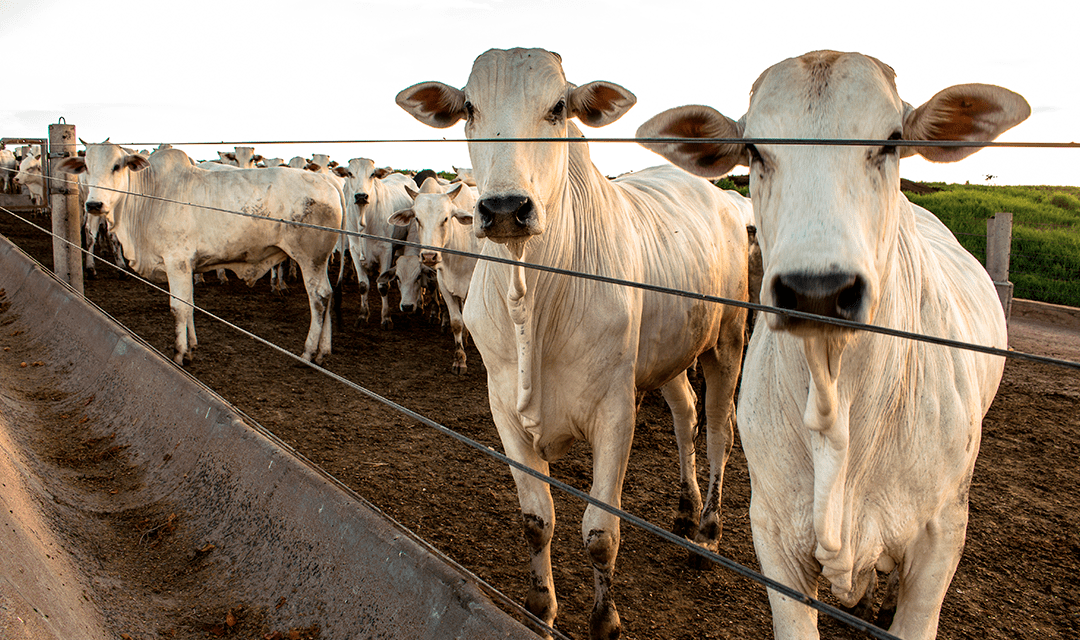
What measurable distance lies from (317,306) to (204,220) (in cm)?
137

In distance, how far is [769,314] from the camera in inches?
58.7

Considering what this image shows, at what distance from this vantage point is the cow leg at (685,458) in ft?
12.5

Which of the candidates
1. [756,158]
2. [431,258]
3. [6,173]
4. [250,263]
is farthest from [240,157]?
[756,158]

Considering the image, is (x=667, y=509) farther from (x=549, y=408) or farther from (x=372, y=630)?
(x=372, y=630)

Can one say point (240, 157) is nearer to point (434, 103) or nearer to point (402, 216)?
point (402, 216)

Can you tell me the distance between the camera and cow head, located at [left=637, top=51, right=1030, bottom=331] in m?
1.34

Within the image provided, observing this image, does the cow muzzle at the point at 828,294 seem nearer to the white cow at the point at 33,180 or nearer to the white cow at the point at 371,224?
the white cow at the point at 371,224

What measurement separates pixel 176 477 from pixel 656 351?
2.10 m

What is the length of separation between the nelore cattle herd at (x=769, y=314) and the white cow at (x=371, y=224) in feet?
18.2

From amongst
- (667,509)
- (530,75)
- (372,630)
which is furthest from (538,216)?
(667,509)

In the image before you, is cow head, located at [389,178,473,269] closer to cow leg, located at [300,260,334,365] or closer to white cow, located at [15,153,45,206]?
cow leg, located at [300,260,334,365]

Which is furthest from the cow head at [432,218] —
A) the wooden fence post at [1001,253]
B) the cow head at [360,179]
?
the wooden fence post at [1001,253]

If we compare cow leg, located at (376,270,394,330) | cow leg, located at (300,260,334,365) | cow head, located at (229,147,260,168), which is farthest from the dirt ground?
cow head, located at (229,147,260,168)

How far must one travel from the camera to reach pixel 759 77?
1761mm
